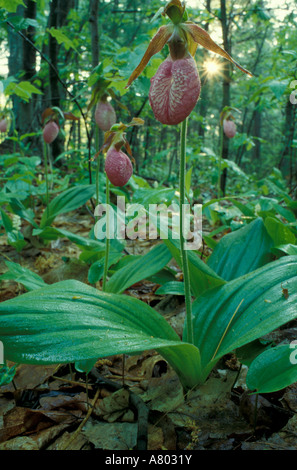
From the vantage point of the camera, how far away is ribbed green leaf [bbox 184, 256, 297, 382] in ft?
3.26

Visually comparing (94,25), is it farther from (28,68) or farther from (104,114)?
(28,68)

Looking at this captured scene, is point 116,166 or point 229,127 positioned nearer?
point 116,166

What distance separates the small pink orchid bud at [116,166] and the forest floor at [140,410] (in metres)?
0.81

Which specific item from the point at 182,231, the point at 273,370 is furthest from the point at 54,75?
the point at 273,370

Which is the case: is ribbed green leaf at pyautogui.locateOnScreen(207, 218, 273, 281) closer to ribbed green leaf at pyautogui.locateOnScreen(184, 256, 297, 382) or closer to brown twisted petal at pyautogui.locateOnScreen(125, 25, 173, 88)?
ribbed green leaf at pyautogui.locateOnScreen(184, 256, 297, 382)

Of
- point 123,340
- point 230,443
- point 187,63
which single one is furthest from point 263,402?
point 187,63

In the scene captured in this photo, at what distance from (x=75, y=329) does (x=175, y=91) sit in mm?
697

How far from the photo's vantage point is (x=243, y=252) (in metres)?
1.67

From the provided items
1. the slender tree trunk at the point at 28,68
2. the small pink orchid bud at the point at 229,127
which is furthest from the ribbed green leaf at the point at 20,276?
the slender tree trunk at the point at 28,68

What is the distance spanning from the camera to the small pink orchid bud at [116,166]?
4.33ft

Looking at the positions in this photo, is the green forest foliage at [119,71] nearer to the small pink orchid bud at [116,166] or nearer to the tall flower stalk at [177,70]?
the tall flower stalk at [177,70]

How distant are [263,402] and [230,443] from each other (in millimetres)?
173

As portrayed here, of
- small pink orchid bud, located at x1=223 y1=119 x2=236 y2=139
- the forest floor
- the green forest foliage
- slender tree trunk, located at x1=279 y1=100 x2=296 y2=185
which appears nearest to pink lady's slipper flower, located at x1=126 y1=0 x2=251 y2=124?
the green forest foliage

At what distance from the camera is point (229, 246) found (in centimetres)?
171
